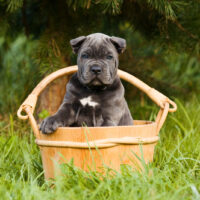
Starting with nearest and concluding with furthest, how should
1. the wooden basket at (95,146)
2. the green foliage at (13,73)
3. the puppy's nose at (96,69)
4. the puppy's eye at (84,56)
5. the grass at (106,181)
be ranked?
the grass at (106,181) < the wooden basket at (95,146) < the puppy's nose at (96,69) < the puppy's eye at (84,56) < the green foliage at (13,73)

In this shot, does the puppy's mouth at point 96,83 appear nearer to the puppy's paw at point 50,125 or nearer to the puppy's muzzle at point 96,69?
the puppy's muzzle at point 96,69

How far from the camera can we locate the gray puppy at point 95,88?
8.59 feet

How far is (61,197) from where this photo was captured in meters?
1.88

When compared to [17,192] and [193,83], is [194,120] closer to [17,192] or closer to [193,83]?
[193,83]

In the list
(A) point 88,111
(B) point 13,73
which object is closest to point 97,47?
(A) point 88,111

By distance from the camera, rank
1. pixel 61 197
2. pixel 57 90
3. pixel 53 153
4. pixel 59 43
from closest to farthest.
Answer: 1. pixel 61 197
2. pixel 53 153
3. pixel 59 43
4. pixel 57 90

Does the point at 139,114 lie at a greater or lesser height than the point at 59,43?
lesser

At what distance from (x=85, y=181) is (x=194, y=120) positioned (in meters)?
2.00

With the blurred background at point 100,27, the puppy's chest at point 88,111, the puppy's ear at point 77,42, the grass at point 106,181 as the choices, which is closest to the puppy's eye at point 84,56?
the puppy's ear at point 77,42

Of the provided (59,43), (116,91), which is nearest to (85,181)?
(116,91)

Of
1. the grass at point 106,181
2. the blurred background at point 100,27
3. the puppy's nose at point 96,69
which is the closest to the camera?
the grass at point 106,181

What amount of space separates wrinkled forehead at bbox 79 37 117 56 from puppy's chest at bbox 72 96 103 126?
34 cm

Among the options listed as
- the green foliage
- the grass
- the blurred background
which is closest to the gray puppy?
the blurred background

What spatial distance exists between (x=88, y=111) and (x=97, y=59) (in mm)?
397
